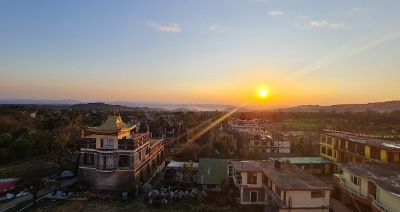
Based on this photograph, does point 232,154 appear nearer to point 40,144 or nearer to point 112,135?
point 112,135

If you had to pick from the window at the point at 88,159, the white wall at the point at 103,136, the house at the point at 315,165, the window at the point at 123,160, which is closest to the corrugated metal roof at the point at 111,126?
the white wall at the point at 103,136

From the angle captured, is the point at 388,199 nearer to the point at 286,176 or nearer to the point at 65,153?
A: the point at 286,176

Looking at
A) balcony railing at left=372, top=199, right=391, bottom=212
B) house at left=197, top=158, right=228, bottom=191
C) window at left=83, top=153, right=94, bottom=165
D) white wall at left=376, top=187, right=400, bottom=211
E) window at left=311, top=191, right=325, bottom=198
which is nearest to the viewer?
white wall at left=376, top=187, right=400, bottom=211

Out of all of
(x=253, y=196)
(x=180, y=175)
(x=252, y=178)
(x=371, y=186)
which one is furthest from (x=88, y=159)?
(x=371, y=186)

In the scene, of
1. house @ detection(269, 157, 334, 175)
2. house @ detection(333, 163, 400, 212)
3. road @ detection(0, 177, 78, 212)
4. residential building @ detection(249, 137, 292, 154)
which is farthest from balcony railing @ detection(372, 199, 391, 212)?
road @ detection(0, 177, 78, 212)

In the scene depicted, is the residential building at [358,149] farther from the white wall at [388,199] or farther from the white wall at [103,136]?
the white wall at [103,136]

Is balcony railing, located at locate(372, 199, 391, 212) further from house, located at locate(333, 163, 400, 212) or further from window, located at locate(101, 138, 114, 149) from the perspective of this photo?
window, located at locate(101, 138, 114, 149)
